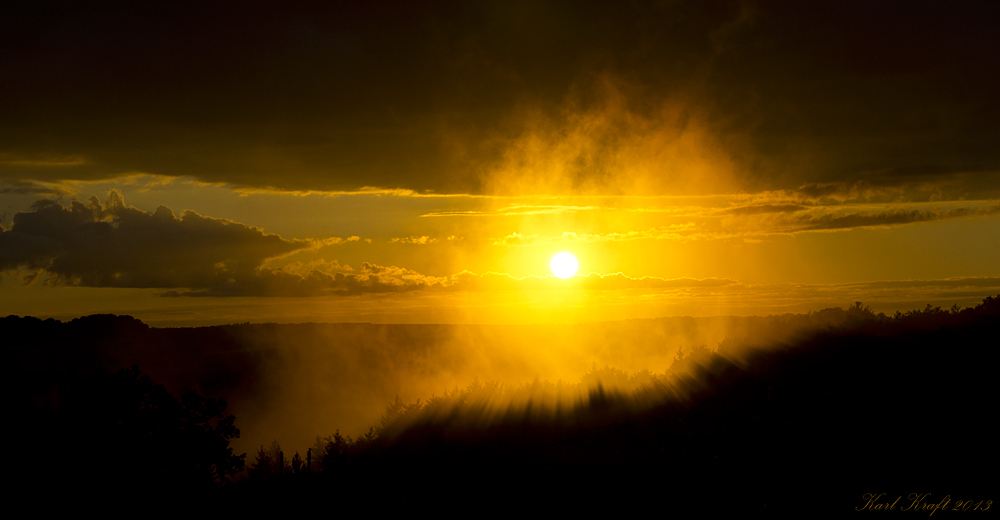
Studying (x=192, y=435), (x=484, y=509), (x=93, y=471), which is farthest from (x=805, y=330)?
(x=93, y=471)

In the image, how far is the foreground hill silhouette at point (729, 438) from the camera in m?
12.5

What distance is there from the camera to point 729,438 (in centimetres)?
1600

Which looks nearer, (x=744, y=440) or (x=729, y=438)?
(x=744, y=440)

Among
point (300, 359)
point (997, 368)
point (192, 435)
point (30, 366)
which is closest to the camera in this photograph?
point (997, 368)

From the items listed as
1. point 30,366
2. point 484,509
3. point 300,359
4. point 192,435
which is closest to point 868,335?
point 484,509

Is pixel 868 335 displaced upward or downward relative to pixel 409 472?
upward

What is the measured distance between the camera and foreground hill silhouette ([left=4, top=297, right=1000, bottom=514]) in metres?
12.5

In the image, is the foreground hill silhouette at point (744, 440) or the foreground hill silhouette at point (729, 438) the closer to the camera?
the foreground hill silhouette at point (744, 440)

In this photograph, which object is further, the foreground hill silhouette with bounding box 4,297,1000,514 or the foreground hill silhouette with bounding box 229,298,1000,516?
the foreground hill silhouette with bounding box 4,297,1000,514

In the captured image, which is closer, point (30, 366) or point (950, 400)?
point (950, 400)

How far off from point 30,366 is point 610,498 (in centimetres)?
9658

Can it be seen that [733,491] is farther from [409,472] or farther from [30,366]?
[30,366]

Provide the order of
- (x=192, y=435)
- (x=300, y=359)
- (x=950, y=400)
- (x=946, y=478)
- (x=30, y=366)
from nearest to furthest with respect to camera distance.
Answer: (x=946, y=478) → (x=950, y=400) → (x=192, y=435) → (x=30, y=366) → (x=300, y=359)

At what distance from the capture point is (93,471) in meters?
18.5
